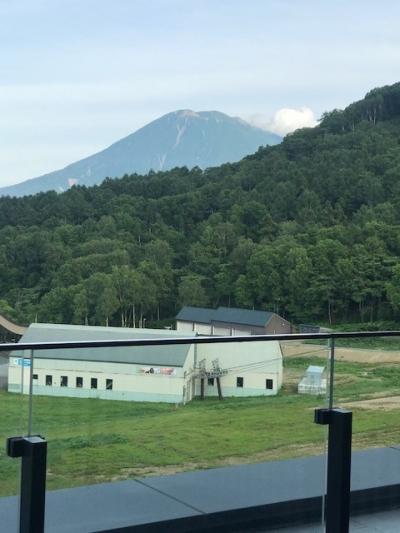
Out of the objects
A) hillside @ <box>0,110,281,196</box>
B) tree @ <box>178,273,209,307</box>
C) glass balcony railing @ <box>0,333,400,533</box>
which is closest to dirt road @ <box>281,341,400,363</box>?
glass balcony railing @ <box>0,333,400,533</box>

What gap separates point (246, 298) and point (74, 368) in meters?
42.8

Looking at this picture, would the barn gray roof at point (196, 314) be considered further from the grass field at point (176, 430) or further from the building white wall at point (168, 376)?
the building white wall at point (168, 376)

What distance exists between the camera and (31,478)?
178 cm

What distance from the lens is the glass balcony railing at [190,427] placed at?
1.81 metres

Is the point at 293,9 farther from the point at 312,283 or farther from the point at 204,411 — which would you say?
the point at 204,411

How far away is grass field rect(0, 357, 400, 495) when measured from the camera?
71.9 inches

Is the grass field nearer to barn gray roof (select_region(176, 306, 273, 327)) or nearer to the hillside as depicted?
barn gray roof (select_region(176, 306, 273, 327))

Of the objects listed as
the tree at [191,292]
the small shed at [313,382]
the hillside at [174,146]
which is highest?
the hillside at [174,146]

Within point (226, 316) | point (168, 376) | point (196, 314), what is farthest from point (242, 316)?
point (168, 376)

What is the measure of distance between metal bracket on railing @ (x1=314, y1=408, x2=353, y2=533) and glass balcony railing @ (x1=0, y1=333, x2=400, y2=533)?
24 mm

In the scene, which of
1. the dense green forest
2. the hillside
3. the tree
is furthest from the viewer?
the hillside

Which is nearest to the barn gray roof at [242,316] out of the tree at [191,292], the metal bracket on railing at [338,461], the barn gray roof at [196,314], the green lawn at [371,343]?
the barn gray roof at [196,314]

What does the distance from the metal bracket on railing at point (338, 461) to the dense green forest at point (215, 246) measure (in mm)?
36296

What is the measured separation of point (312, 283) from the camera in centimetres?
4581
